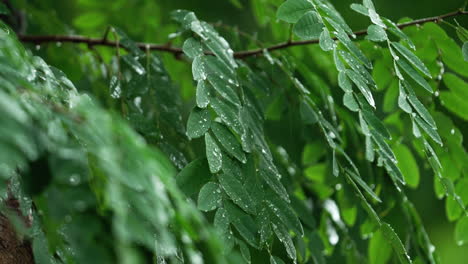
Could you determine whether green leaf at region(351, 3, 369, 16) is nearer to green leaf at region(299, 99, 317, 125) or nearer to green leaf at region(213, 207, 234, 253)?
green leaf at region(299, 99, 317, 125)

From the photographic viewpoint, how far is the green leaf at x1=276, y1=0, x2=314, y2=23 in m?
1.22

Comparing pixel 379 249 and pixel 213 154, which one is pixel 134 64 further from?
pixel 379 249

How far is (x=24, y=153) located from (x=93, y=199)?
0.08 m

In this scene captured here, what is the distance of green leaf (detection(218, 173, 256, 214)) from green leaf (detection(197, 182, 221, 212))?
0.01 m

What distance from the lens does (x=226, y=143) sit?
1.12 metres

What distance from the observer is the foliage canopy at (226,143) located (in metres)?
0.68

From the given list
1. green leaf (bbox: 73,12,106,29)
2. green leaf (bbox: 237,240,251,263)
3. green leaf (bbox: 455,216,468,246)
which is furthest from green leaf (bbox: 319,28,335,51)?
green leaf (bbox: 73,12,106,29)

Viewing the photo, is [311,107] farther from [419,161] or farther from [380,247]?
[419,161]

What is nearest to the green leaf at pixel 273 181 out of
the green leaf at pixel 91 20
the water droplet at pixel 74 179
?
the water droplet at pixel 74 179

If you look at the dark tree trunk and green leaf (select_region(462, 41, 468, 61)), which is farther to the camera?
green leaf (select_region(462, 41, 468, 61))

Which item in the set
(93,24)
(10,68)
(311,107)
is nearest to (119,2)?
(93,24)

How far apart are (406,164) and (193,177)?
67 cm

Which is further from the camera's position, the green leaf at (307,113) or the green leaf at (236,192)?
the green leaf at (307,113)

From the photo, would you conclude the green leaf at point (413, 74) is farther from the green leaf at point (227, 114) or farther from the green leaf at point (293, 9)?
the green leaf at point (227, 114)
